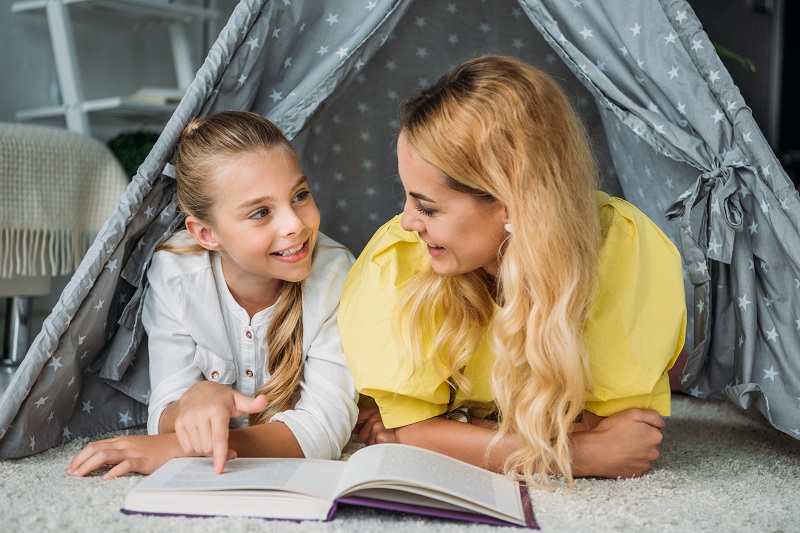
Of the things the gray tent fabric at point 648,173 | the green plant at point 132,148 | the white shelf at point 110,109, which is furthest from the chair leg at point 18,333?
the gray tent fabric at point 648,173

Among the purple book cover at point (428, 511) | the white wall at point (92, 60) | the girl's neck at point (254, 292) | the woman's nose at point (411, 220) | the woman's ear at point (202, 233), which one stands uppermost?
the white wall at point (92, 60)

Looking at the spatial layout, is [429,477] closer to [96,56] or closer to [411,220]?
[411,220]

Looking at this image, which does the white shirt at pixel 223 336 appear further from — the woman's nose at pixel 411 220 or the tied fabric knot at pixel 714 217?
the tied fabric knot at pixel 714 217

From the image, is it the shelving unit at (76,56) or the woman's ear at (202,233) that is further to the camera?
the shelving unit at (76,56)

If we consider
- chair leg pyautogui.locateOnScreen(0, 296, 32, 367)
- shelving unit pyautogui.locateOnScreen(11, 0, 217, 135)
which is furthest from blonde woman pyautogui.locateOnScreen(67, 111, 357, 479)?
shelving unit pyautogui.locateOnScreen(11, 0, 217, 135)

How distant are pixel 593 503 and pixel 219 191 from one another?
0.70 meters

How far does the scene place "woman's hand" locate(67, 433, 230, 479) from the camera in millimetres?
1077

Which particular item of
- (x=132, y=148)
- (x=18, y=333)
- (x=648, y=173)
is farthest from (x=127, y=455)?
(x=132, y=148)

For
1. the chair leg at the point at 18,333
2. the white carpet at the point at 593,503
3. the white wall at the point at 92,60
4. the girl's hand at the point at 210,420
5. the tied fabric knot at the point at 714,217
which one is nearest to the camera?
the white carpet at the point at 593,503

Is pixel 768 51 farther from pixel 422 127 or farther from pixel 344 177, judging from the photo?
pixel 422 127

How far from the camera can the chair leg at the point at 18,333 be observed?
2055mm

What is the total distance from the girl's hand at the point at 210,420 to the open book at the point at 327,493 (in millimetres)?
32

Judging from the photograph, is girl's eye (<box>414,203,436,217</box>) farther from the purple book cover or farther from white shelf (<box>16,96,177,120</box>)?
white shelf (<box>16,96,177,120</box>)

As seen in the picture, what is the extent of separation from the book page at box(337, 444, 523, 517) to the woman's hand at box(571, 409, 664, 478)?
12cm
